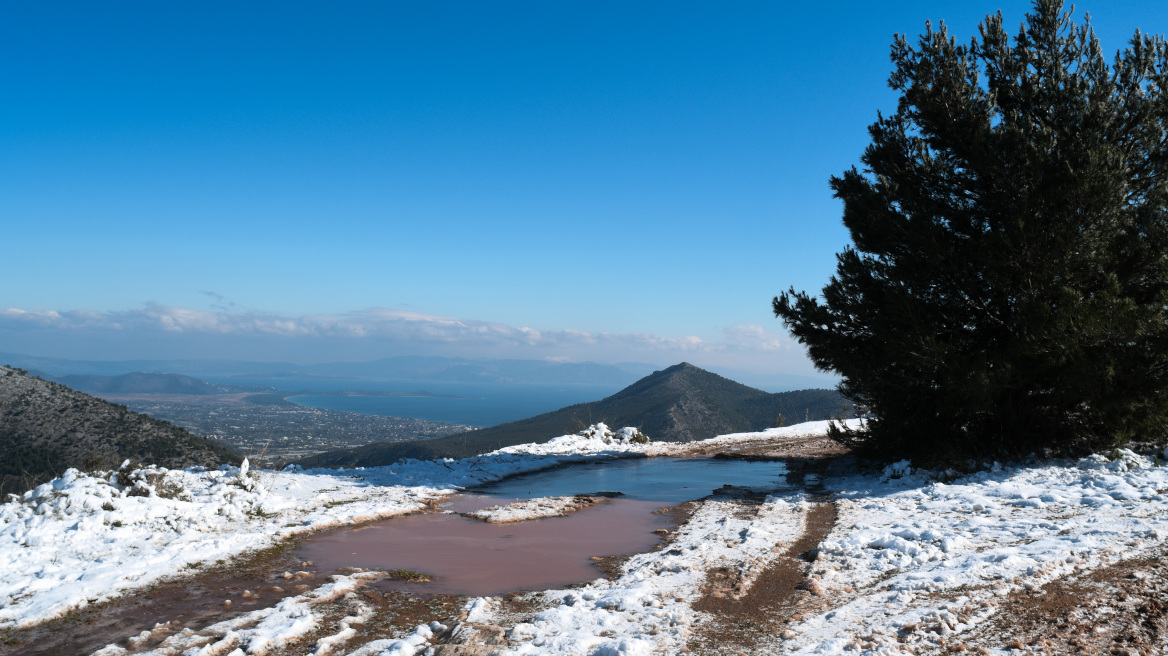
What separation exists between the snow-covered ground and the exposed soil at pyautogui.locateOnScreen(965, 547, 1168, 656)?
173 millimetres

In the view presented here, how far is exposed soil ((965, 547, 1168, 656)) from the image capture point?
14.4ft

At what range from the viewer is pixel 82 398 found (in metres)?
43.6

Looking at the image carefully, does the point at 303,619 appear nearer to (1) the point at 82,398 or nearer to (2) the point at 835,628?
(2) the point at 835,628

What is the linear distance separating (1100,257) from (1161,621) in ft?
26.5

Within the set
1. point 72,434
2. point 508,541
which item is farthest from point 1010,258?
point 72,434

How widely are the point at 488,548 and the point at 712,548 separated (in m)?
2.90

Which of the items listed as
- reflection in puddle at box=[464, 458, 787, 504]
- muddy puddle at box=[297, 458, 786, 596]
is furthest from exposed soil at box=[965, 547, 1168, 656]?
reflection in puddle at box=[464, 458, 787, 504]

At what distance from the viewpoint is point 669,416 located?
6462 cm

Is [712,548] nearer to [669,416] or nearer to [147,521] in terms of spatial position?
[147,521]

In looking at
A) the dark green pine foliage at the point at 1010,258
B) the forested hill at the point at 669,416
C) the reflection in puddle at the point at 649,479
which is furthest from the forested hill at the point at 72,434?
the dark green pine foliage at the point at 1010,258

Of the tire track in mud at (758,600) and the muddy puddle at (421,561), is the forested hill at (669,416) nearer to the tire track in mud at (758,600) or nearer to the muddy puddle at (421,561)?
the muddy puddle at (421,561)

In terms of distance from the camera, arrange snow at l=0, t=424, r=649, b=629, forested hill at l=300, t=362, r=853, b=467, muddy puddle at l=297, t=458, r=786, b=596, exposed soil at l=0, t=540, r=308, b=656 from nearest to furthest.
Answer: exposed soil at l=0, t=540, r=308, b=656
snow at l=0, t=424, r=649, b=629
muddy puddle at l=297, t=458, r=786, b=596
forested hill at l=300, t=362, r=853, b=467

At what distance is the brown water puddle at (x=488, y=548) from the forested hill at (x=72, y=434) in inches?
1139

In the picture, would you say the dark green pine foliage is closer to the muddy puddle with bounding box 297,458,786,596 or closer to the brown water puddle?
the muddy puddle with bounding box 297,458,786,596
